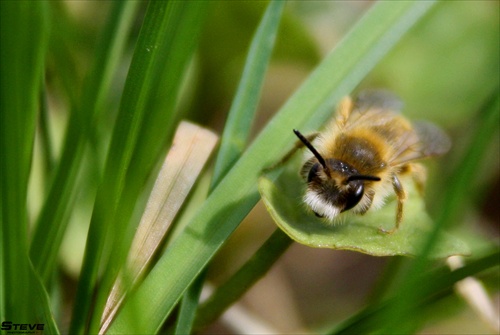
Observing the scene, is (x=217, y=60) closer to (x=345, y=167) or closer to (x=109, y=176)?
(x=345, y=167)

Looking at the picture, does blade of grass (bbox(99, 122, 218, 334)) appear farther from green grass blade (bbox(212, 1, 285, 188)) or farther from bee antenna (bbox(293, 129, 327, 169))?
bee antenna (bbox(293, 129, 327, 169))

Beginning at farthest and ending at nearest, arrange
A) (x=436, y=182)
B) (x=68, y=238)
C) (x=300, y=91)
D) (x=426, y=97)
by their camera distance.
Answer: (x=426, y=97), (x=436, y=182), (x=68, y=238), (x=300, y=91)

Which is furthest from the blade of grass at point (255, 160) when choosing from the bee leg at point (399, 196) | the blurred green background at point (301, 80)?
the blurred green background at point (301, 80)

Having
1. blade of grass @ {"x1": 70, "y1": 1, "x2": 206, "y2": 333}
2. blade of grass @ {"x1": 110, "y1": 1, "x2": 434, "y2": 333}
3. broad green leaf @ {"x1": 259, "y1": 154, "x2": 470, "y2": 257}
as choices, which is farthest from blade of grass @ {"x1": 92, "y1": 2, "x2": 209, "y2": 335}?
broad green leaf @ {"x1": 259, "y1": 154, "x2": 470, "y2": 257}

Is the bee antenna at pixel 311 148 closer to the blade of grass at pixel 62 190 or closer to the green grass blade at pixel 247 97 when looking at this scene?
the green grass blade at pixel 247 97

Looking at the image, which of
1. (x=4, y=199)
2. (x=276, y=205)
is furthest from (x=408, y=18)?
(x=4, y=199)

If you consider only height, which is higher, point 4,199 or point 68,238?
point 4,199
